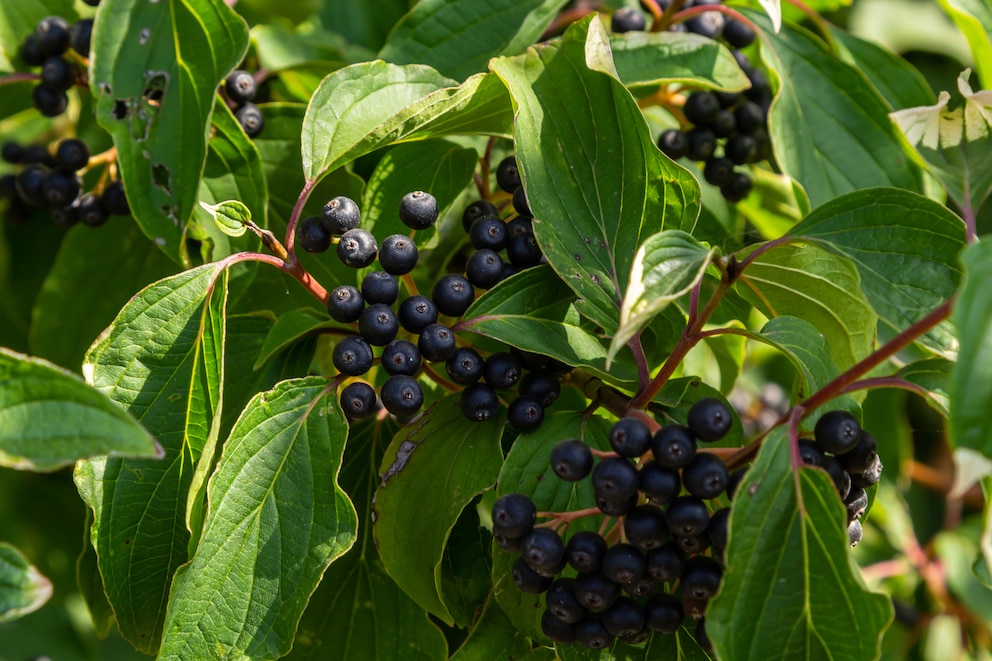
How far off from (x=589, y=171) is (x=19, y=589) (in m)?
1.03

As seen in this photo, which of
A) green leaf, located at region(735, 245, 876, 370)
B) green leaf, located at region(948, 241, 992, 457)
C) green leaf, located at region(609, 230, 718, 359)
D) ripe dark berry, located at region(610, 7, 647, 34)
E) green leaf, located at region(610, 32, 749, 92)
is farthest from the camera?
ripe dark berry, located at region(610, 7, 647, 34)

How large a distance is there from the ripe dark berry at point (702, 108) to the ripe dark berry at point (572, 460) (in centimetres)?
103

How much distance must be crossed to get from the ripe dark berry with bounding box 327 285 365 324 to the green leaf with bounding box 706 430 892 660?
25.4 inches

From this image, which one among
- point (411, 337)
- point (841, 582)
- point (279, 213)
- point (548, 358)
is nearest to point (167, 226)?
point (279, 213)

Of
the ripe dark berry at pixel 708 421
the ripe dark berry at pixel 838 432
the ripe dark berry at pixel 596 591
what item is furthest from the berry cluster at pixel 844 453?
the ripe dark berry at pixel 596 591

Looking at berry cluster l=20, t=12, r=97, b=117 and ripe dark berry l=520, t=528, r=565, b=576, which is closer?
ripe dark berry l=520, t=528, r=565, b=576

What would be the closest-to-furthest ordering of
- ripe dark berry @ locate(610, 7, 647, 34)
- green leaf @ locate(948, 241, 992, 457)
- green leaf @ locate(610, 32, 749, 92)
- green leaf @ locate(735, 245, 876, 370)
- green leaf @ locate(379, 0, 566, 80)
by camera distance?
green leaf @ locate(948, 241, 992, 457)
green leaf @ locate(735, 245, 876, 370)
green leaf @ locate(610, 32, 749, 92)
green leaf @ locate(379, 0, 566, 80)
ripe dark berry @ locate(610, 7, 647, 34)

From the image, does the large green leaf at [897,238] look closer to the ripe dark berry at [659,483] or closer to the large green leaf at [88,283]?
the ripe dark berry at [659,483]

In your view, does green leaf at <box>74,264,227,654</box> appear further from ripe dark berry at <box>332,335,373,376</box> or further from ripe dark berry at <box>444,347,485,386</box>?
ripe dark berry at <box>444,347,485,386</box>

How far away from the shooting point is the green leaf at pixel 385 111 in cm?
144

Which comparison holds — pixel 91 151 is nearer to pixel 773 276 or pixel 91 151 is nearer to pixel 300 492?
pixel 300 492

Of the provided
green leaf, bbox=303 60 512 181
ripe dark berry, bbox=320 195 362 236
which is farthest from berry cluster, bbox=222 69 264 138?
ripe dark berry, bbox=320 195 362 236

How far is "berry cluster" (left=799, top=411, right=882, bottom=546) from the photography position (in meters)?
1.23

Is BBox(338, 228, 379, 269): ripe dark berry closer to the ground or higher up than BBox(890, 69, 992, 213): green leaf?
higher up
